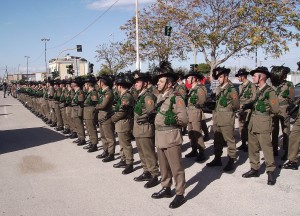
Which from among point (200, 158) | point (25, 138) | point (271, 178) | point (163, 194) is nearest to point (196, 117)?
point (200, 158)

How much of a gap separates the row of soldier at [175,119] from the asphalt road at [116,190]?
0.82 ft

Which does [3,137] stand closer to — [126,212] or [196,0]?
[126,212]

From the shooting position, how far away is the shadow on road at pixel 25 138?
935 cm

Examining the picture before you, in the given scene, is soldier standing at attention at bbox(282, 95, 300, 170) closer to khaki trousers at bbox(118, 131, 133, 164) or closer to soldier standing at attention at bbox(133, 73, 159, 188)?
soldier standing at attention at bbox(133, 73, 159, 188)

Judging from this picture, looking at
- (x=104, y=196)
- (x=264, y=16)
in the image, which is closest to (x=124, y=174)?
(x=104, y=196)

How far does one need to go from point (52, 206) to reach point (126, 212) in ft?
3.74

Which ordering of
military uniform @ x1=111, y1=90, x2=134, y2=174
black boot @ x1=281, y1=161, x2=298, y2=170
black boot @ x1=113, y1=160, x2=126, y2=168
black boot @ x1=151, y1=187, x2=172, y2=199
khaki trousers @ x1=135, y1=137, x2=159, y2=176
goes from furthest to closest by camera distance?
black boot @ x1=113, y1=160, x2=126, y2=168, military uniform @ x1=111, y1=90, x2=134, y2=174, black boot @ x1=281, y1=161, x2=298, y2=170, khaki trousers @ x1=135, y1=137, x2=159, y2=176, black boot @ x1=151, y1=187, x2=172, y2=199

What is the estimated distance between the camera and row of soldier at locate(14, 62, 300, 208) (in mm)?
4691

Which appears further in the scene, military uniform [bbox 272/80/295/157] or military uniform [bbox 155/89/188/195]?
military uniform [bbox 272/80/295/157]

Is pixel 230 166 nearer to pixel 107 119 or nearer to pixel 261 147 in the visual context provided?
pixel 261 147

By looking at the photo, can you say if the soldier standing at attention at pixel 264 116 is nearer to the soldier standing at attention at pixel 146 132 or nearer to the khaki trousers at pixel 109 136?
the soldier standing at attention at pixel 146 132

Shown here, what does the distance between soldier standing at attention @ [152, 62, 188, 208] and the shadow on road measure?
18.5 ft

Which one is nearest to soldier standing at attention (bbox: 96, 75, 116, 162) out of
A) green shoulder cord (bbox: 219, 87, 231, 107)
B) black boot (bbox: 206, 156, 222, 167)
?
black boot (bbox: 206, 156, 222, 167)

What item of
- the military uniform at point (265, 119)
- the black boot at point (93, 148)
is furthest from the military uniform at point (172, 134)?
the black boot at point (93, 148)
